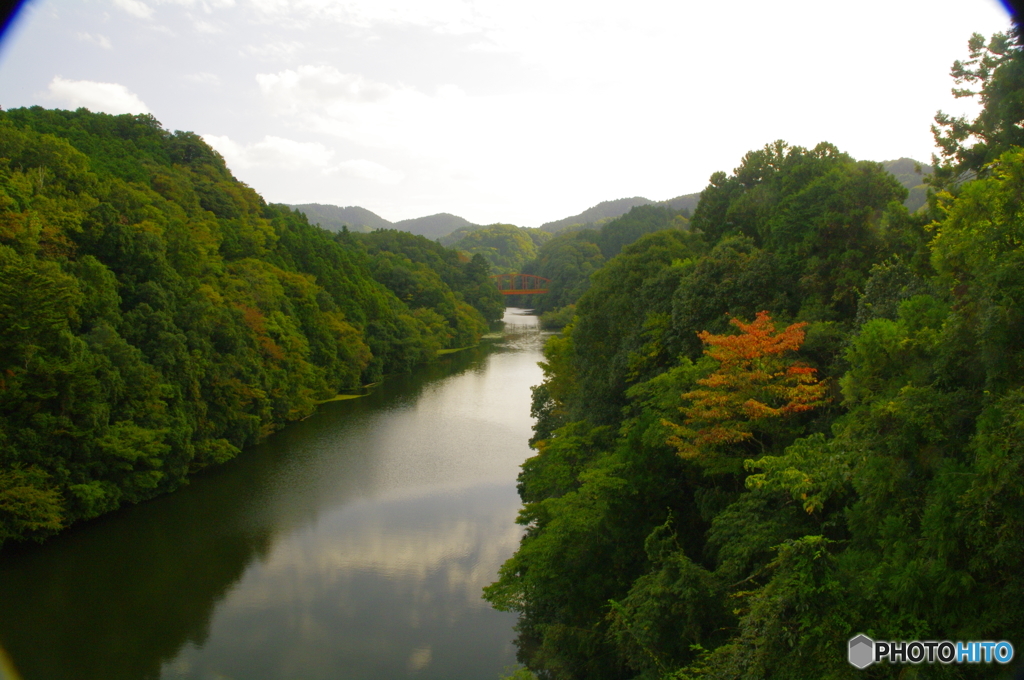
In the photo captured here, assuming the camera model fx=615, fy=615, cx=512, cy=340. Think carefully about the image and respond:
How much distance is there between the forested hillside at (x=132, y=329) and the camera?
51.5 ft

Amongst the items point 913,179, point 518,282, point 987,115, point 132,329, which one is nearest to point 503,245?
point 518,282

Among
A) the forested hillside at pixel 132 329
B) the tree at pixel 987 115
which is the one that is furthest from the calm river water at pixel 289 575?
the tree at pixel 987 115

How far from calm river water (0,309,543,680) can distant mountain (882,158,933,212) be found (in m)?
12.7

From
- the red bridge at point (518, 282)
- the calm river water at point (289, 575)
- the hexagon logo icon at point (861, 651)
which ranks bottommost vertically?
the calm river water at point (289, 575)

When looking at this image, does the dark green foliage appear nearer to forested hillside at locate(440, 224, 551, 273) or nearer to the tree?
forested hillside at locate(440, 224, 551, 273)

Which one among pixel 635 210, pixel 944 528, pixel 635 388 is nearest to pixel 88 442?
pixel 635 388

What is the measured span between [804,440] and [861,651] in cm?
401

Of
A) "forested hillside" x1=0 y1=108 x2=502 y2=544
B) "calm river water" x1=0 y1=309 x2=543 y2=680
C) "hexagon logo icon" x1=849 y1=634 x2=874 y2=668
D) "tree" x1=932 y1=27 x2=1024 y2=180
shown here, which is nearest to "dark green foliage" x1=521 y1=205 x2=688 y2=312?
"forested hillside" x1=0 y1=108 x2=502 y2=544

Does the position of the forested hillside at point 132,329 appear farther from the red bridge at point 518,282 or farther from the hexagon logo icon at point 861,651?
the red bridge at point 518,282

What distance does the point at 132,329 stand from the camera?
20.0 metres

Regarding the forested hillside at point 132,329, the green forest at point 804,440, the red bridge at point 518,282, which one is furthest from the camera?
the red bridge at point 518,282

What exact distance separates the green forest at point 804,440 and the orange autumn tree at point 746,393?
54 millimetres

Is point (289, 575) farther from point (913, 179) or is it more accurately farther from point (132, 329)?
point (913, 179)

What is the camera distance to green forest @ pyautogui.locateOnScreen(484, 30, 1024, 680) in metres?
5.80
